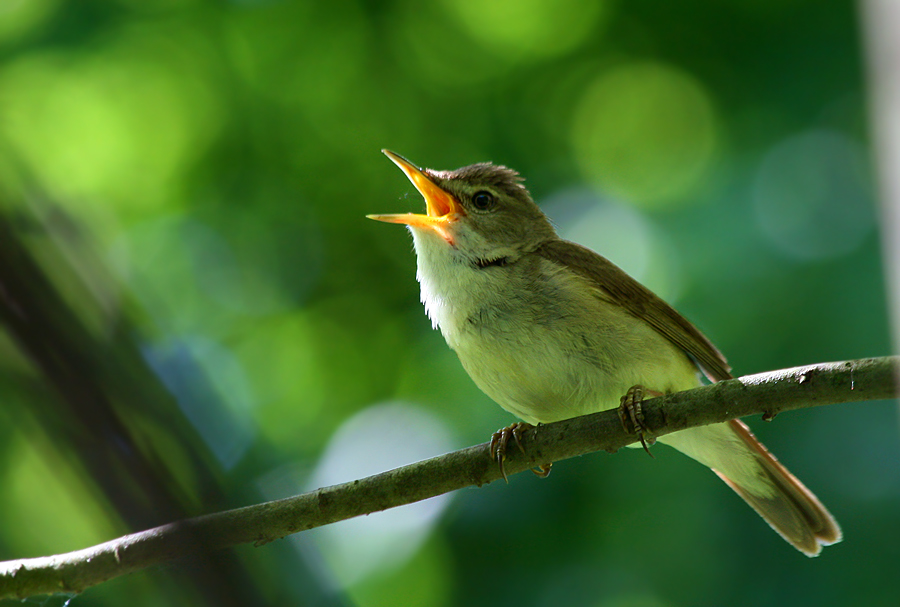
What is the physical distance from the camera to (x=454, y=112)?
6535 millimetres

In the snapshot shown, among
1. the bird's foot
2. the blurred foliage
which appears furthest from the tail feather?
the bird's foot

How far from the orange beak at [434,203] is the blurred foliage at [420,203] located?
1271 mm

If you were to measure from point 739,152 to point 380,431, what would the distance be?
3.46 m

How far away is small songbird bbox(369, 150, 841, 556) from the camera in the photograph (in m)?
3.46

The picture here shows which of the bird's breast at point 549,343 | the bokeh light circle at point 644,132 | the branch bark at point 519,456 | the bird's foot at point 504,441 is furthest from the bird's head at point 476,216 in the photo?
the bokeh light circle at point 644,132

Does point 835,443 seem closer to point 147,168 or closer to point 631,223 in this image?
point 631,223

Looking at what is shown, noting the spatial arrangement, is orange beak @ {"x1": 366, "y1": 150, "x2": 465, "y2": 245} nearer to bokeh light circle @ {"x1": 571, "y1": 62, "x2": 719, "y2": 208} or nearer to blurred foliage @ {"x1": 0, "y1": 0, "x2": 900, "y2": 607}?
blurred foliage @ {"x1": 0, "y1": 0, "x2": 900, "y2": 607}

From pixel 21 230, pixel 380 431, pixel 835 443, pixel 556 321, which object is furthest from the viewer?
pixel 380 431

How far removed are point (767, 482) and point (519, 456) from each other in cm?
156

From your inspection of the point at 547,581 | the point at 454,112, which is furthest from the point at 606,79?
the point at 547,581

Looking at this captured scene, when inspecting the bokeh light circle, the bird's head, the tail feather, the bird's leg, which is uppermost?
the bird's head

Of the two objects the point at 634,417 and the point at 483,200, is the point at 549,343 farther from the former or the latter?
the point at 483,200

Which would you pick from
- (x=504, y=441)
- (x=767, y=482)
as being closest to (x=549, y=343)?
(x=504, y=441)

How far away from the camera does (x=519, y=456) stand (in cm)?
302
